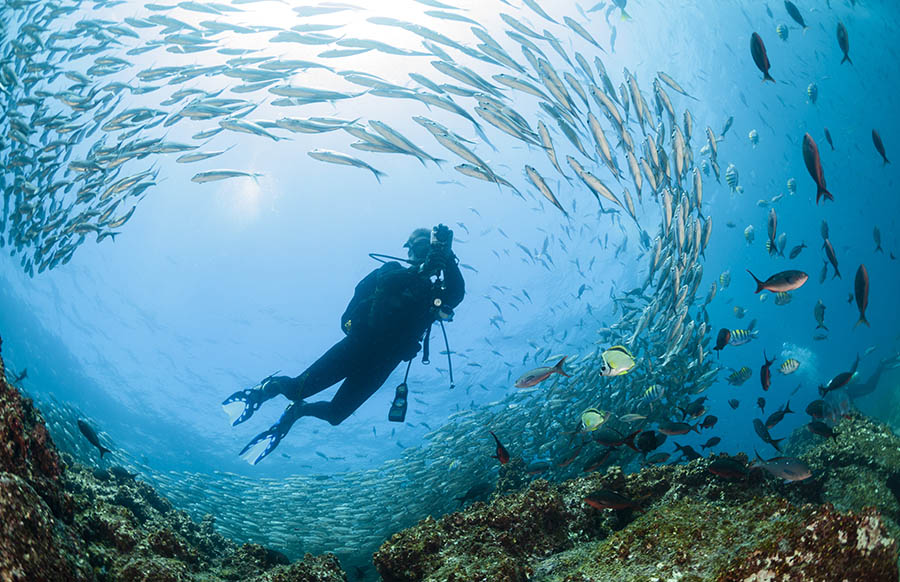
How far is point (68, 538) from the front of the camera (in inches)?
86.6

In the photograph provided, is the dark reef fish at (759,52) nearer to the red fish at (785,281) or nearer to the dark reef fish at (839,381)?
the red fish at (785,281)

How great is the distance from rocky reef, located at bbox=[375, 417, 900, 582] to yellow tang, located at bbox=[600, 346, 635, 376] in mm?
1094

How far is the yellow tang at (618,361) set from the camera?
185 inches

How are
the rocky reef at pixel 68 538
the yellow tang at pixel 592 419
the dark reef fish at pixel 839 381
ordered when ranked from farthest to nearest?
the dark reef fish at pixel 839 381, the yellow tang at pixel 592 419, the rocky reef at pixel 68 538

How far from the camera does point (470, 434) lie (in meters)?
12.9

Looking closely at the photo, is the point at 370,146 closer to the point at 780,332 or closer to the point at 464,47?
the point at 464,47

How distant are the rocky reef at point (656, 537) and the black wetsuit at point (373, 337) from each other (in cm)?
424

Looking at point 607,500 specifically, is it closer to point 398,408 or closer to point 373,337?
point 398,408

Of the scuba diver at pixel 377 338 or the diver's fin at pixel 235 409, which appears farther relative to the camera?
the scuba diver at pixel 377 338

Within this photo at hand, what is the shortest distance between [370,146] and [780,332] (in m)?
72.5

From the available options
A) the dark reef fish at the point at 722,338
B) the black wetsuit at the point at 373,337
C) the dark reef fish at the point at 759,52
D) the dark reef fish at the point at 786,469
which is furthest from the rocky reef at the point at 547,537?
the dark reef fish at the point at 759,52

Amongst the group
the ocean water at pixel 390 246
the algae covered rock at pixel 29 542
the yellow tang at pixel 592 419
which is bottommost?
the algae covered rock at pixel 29 542

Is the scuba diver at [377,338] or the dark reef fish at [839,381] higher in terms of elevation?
the scuba diver at [377,338]

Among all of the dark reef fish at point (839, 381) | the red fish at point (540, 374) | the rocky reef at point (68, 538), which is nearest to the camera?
the rocky reef at point (68, 538)
